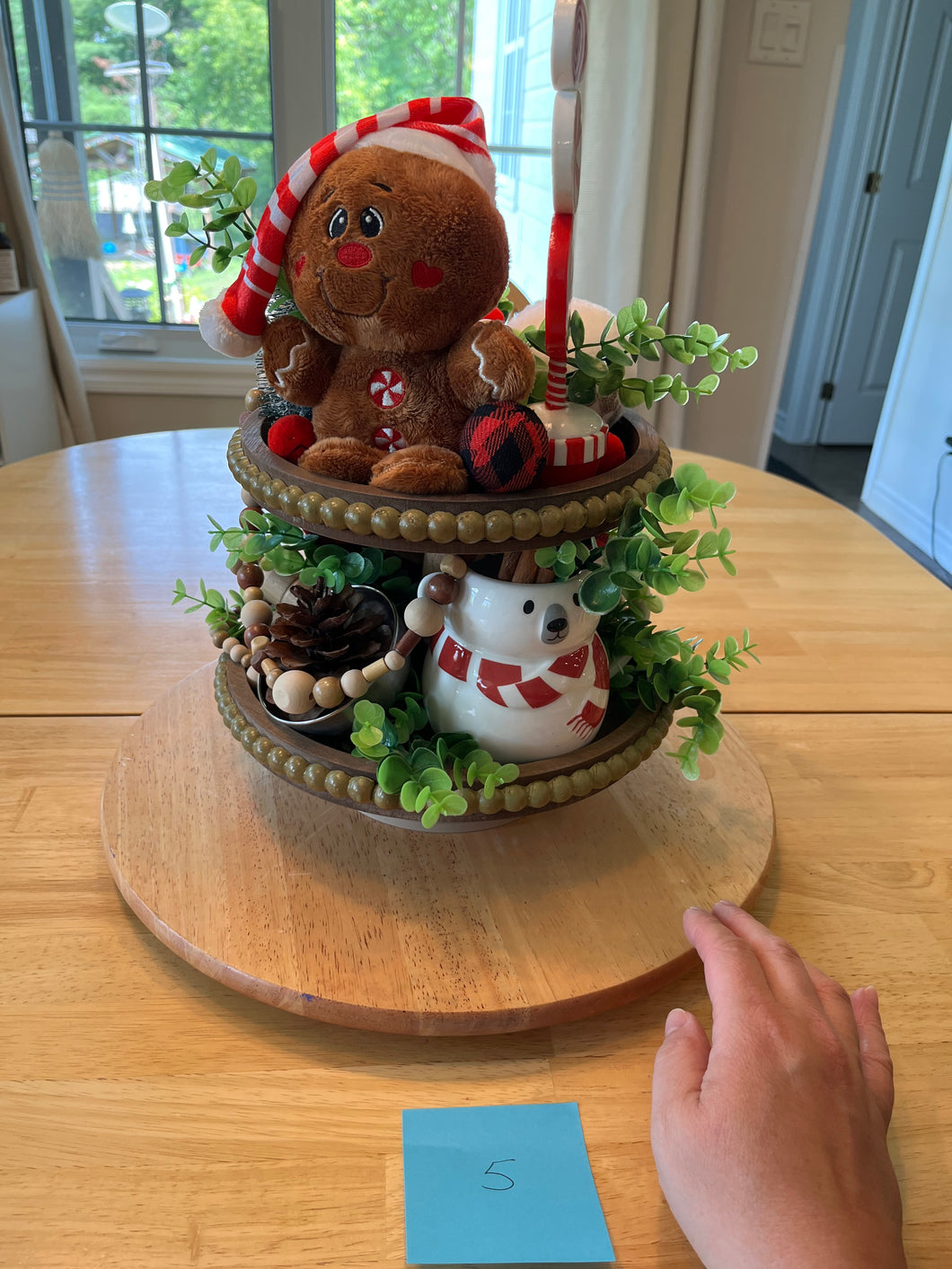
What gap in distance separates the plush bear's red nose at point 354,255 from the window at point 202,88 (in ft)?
5.82

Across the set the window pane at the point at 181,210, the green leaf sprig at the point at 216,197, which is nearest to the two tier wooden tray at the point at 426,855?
the green leaf sprig at the point at 216,197

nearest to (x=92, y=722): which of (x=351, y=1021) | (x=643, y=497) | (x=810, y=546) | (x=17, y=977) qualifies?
(x=17, y=977)

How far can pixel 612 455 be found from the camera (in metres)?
0.55

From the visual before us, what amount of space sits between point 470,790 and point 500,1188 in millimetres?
189

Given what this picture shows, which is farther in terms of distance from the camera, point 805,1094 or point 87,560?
point 87,560

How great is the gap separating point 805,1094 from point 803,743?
0.39 meters

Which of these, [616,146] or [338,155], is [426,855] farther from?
[616,146]

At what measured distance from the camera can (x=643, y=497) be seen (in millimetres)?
529

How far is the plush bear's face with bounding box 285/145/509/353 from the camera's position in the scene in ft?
1.54

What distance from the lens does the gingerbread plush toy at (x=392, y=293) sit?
0.47 metres

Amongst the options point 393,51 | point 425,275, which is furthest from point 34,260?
point 425,275

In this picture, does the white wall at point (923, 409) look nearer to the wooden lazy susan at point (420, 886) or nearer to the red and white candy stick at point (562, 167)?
the wooden lazy susan at point (420, 886)

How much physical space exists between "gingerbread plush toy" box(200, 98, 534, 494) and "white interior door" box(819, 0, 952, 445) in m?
3.55

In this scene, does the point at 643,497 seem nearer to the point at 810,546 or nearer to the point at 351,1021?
the point at 351,1021
